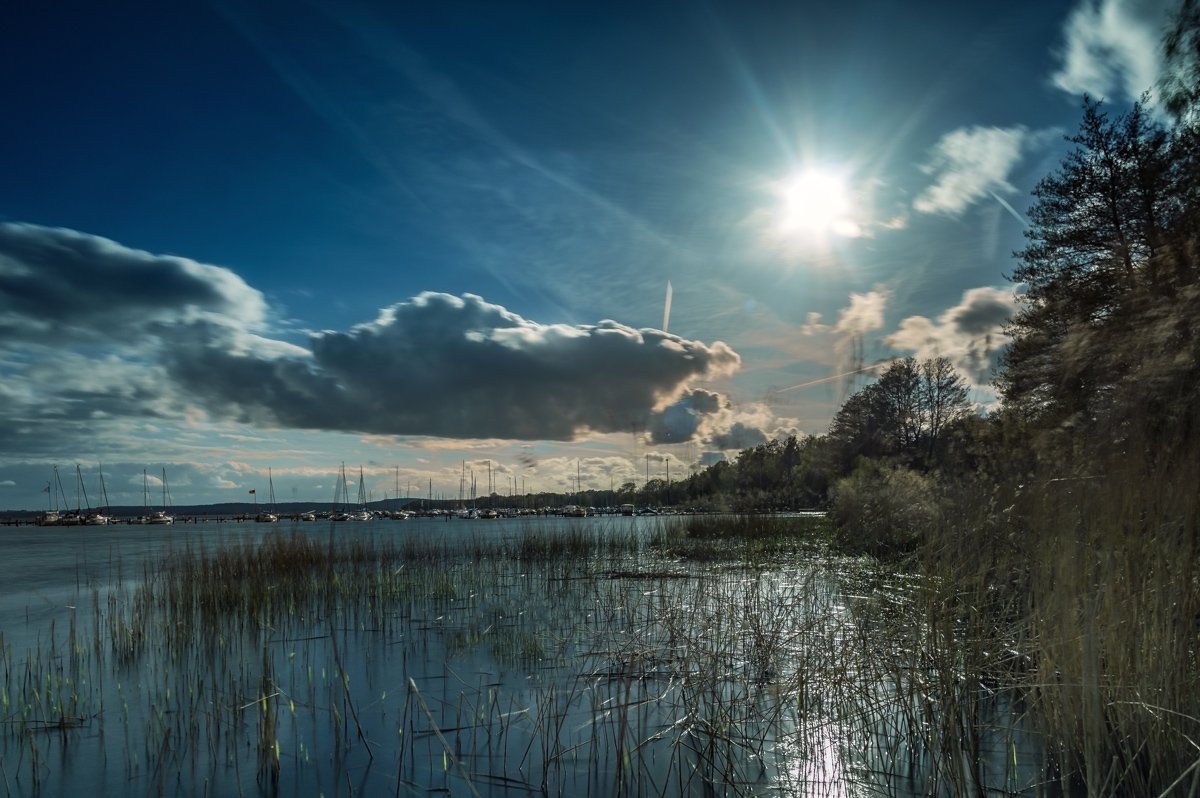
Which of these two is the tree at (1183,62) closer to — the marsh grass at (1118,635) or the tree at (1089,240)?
the tree at (1089,240)

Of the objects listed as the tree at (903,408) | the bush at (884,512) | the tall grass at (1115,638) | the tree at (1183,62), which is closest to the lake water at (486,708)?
the tall grass at (1115,638)

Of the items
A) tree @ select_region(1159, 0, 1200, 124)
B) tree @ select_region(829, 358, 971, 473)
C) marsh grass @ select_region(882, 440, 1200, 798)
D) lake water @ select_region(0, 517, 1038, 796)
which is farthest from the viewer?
tree @ select_region(829, 358, 971, 473)

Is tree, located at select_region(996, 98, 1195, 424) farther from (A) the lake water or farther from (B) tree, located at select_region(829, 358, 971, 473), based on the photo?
(B) tree, located at select_region(829, 358, 971, 473)

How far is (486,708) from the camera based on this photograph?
5.84 metres

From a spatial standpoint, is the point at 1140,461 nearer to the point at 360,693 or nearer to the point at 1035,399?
the point at 360,693

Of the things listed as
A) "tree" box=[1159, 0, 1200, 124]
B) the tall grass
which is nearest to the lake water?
the tall grass

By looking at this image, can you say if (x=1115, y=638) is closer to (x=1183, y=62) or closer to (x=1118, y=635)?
(x=1118, y=635)

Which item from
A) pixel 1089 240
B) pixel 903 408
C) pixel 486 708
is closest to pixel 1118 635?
pixel 486 708

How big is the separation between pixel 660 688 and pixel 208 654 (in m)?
5.83

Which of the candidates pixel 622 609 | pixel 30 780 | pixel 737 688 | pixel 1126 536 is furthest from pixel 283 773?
pixel 1126 536

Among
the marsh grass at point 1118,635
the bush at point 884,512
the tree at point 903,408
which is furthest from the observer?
the tree at point 903,408

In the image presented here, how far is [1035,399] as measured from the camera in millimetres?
13195

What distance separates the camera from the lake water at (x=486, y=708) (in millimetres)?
4410

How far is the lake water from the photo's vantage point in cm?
441
